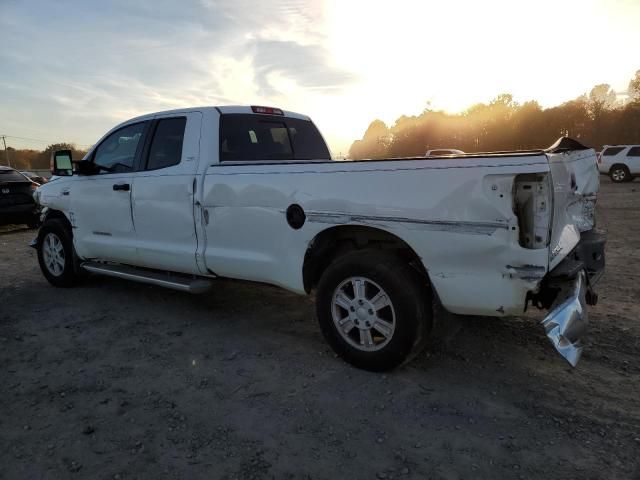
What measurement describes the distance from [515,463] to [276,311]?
9.44 ft

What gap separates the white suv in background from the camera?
2120cm

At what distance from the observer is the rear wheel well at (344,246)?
3416 millimetres

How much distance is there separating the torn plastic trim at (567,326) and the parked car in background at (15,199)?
38.5ft

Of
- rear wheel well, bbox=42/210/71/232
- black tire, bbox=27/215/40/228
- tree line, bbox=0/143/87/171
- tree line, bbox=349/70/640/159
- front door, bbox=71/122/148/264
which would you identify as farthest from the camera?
tree line, bbox=0/143/87/171

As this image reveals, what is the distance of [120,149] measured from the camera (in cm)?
529

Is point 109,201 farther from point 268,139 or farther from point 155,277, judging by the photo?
point 268,139

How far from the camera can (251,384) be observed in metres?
3.40

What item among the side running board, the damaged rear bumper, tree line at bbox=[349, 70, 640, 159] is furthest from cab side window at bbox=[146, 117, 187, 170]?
tree line at bbox=[349, 70, 640, 159]

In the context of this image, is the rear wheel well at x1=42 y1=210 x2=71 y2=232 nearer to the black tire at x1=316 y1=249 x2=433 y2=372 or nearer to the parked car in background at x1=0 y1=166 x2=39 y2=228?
the black tire at x1=316 y1=249 x2=433 y2=372

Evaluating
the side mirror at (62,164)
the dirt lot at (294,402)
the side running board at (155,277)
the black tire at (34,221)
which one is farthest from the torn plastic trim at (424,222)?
the black tire at (34,221)

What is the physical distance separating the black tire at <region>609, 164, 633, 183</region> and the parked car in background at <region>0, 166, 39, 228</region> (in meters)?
22.7

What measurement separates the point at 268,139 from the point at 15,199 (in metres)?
8.95

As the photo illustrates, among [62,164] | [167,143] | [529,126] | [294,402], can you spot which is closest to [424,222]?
[294,402]

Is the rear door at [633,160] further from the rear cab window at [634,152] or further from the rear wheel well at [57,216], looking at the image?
the rear wheel well at [57,216]
